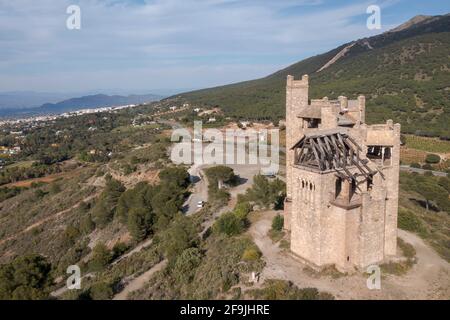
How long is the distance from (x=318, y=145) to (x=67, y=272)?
2384 cm

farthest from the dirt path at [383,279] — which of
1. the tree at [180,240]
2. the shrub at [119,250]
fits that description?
the shrub at [119,250]

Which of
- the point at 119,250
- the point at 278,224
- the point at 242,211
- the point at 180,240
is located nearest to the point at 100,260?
the point at 119,250

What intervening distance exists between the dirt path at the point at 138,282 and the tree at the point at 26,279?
4.12m

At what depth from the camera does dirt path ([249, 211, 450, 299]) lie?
18.2 meters

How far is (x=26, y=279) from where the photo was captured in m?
20.6

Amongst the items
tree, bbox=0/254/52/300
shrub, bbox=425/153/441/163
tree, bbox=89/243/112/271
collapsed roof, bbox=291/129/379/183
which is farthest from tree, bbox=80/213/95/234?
shrub, bbox=425/153/441/163

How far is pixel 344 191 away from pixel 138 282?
1397 centimetres

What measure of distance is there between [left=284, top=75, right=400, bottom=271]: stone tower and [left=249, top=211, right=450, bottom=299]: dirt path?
0.88 meters

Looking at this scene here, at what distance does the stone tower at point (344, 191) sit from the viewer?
19703 mm

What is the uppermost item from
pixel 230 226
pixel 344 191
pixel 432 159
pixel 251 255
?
pixel 344 191

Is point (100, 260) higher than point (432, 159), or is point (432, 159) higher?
point (432, 159)

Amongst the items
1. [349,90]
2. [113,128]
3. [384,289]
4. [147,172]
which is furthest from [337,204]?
[113,128]

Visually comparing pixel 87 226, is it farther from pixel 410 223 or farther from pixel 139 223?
pixel 410 223

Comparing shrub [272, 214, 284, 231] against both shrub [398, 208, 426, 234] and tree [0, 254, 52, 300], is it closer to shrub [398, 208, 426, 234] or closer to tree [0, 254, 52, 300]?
shrub [398, 208, 426, 234]
